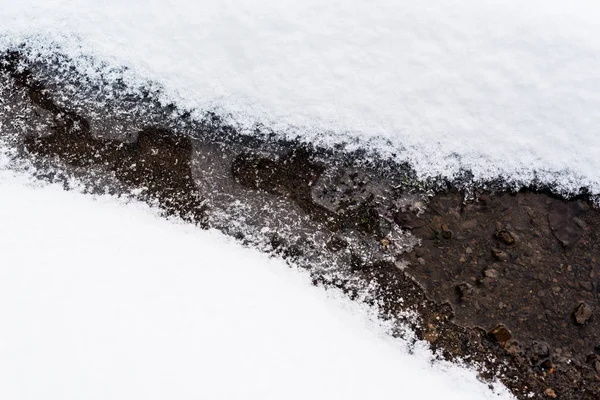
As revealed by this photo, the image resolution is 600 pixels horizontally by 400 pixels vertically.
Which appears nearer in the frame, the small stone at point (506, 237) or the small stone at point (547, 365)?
the small stone at point (547, 365)

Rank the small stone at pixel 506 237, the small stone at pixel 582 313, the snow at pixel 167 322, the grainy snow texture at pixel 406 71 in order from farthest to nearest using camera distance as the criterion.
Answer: the small stone at pixel 506 237, the small stone at pixel 582 313, the grainy snow texture at pixel 406 71, the snow at pixel 167 322

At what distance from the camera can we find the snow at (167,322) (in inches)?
155

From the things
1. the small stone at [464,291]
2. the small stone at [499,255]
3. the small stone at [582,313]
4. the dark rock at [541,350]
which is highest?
the small stone at [499,255]

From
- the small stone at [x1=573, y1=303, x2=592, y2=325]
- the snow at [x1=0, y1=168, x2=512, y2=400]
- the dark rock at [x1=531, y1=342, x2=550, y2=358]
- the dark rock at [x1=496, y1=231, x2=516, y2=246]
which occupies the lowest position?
the snow at [x1=0, y1=168, x2=512, y2=400]

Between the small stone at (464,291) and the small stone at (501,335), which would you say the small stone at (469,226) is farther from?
the small stone at (501,335)

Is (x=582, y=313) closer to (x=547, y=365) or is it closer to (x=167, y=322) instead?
(x=547, y=365)

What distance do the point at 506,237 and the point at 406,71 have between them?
180 cm

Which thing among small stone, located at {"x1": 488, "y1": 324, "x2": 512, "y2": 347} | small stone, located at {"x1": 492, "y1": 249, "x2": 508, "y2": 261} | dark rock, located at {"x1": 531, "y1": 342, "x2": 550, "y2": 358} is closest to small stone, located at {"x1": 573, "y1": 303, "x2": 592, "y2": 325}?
dark rock, located at {"x1": 531, "y1": 342, "x2": 550, "y2": 358}

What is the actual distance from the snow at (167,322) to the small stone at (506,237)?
124 centimetres

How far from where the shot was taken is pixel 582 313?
4387mm

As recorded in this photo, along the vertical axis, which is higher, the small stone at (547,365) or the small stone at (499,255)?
the small stone at (499,255)

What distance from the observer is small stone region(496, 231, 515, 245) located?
448 centimetres

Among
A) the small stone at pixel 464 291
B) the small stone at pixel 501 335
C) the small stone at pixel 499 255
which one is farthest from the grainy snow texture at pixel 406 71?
the small stone at pixel 501 335

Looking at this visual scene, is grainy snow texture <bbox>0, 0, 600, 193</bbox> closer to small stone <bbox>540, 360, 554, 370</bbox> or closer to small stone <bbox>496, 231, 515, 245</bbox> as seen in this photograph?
small stone <bbox>496, 231, 515, 245</bbox>
